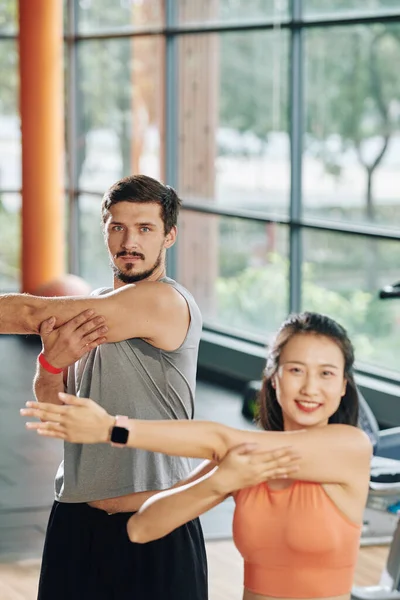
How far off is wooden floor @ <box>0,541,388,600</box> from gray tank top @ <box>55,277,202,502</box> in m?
1.53

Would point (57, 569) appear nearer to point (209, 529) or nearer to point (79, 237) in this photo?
point (209, 529)

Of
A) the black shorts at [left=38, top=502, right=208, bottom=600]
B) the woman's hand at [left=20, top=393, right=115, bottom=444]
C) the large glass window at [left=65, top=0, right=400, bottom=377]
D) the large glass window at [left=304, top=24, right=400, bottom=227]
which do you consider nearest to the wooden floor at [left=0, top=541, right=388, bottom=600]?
the black shorts at [left=38, top=502, right=208, bottom=600]

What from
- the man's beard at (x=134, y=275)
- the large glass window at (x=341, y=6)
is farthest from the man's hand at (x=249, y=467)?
the large glass window at (x=341, y=6)

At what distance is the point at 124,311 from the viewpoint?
213 cm

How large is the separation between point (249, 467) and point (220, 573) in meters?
2.24

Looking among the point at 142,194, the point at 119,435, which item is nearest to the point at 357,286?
the point at 142,194

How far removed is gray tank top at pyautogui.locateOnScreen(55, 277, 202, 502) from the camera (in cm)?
216

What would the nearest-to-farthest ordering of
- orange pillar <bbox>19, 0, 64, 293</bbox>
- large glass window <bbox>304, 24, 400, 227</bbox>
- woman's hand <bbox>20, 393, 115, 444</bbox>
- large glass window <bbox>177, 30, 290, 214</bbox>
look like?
woman's hand <bbox>20, 393, 115, 444</bbox>, large glass window <bbox>304, 24, 400, 227</bbox>, large glass window <bbox>177, 30, 290, 214</bbox>, orange pillar <bbox>19, 0, 64, 293</bbox>

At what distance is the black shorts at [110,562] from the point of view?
2.15m

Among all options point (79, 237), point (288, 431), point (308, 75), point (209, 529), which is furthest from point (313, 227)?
point (288, 431)

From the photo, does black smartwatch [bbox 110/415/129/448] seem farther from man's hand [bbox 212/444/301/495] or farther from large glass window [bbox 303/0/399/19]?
large glass window [bbox 303/0/399/19]

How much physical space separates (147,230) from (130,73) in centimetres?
671

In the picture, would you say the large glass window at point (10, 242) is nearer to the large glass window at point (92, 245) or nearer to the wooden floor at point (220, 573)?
the large glass window at point (92, 245)

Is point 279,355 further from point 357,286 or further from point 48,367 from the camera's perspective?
point 357,286
